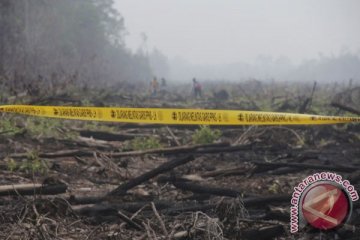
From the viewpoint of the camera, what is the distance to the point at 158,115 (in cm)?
581

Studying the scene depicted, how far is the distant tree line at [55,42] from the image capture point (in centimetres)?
2552

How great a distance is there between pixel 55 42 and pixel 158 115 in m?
40.9

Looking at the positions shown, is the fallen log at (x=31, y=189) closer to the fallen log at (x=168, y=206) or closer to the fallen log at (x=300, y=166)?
the fallen log at (x=168, y=206)

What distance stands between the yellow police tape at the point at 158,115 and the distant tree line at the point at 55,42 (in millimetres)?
10386

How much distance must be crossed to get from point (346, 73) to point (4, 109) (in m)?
154

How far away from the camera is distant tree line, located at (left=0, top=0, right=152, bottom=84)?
25.5 meters

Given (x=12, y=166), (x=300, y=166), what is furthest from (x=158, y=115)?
(x=12, y=166)

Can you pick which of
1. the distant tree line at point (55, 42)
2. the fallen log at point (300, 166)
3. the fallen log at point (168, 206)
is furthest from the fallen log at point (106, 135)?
the distant tree line at point (55, 42)

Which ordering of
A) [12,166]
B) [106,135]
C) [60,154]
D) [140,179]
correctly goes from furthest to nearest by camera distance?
[106,135]
[60,154]
[12,166]
[140,179]

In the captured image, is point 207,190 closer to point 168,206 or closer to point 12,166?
point 168,206

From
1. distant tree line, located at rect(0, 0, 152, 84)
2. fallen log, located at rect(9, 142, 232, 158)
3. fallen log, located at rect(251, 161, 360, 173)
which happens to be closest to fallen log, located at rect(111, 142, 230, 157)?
fallen log, located at rect(9, 142, 232, 158)

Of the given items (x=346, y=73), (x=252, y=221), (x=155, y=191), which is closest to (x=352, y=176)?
(x=252, y=221)

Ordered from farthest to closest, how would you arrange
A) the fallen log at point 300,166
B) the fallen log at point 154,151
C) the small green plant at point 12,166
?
1. the fallen log at point 154,151
2. the small green plant at point 12,166
3. the fallen log at point 300,166

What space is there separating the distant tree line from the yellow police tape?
409 inches
